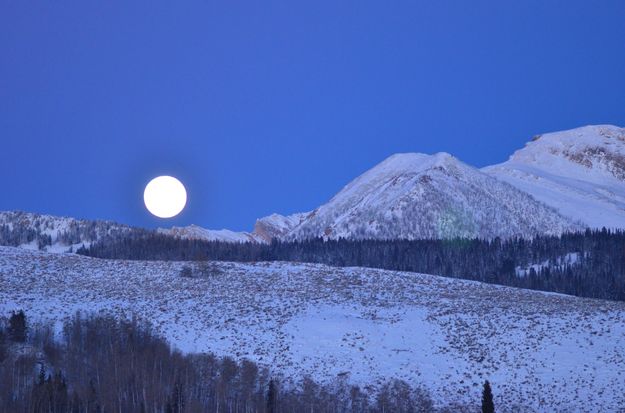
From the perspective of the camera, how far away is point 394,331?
3086 inches

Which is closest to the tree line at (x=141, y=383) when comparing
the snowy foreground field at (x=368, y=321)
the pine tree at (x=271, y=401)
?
A: the pine tree at (x=271, y=401)

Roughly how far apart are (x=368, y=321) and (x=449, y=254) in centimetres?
7758

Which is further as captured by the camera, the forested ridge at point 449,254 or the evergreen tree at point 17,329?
the forested ridge at point 449,254

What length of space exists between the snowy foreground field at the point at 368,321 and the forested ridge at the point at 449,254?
38675 mm

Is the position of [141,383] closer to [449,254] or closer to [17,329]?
[17,329]

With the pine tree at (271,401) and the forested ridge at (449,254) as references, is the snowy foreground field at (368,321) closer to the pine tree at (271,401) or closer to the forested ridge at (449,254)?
the pine tree at (271,401)

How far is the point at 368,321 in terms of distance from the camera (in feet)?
267

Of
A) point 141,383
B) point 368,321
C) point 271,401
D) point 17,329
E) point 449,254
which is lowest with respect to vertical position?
point 271,401

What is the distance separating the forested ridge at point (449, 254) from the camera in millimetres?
139375

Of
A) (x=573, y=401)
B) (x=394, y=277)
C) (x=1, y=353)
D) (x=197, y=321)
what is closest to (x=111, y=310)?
(x=197, y=321)

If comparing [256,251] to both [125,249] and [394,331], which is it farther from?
[394,331]

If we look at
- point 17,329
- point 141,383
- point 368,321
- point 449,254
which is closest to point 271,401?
point 141,383

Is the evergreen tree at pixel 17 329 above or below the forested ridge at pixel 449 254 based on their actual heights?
below

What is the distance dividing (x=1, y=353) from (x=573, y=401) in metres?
43.0
